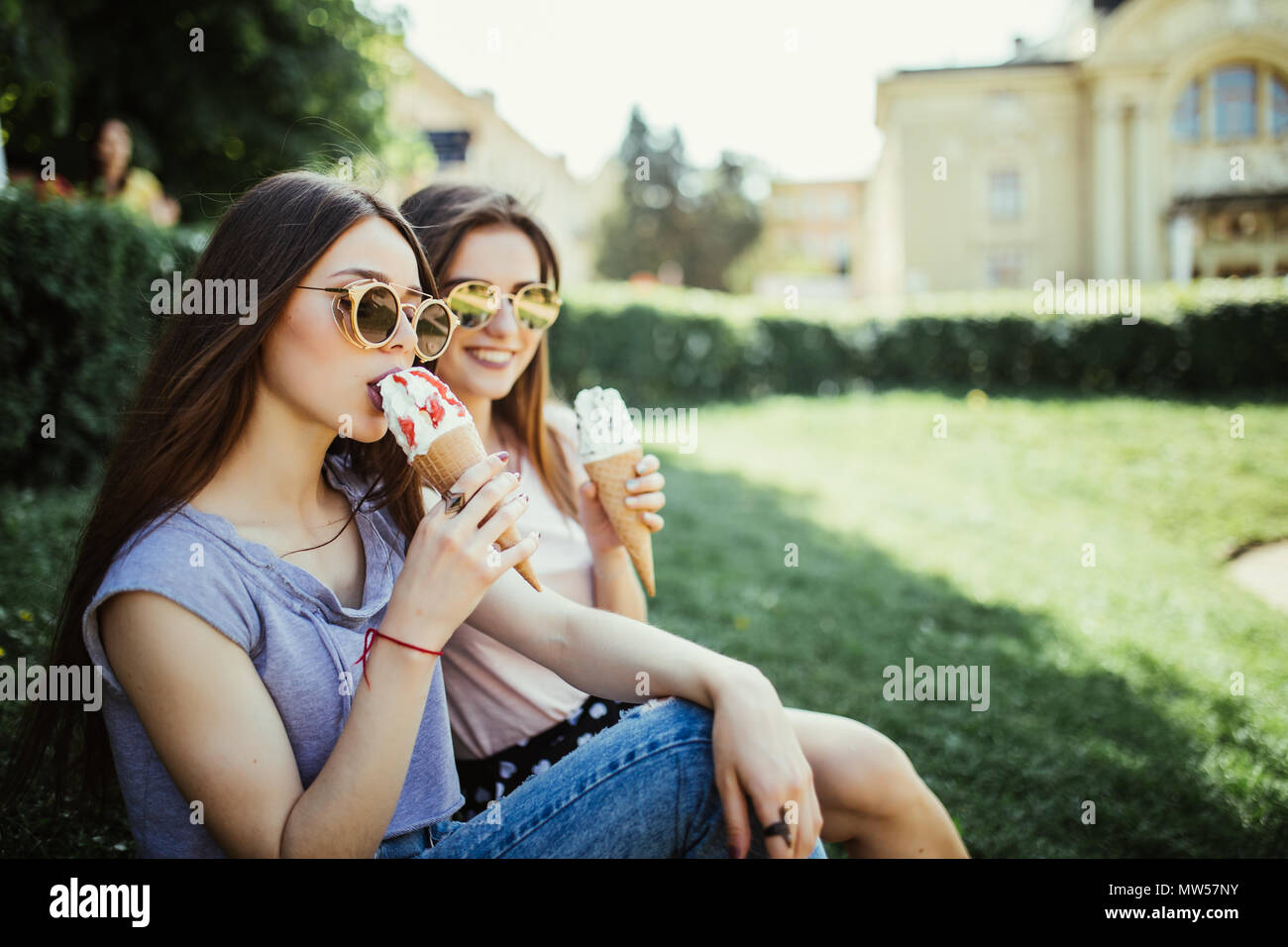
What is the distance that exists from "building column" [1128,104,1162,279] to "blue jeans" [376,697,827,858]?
34.2 m

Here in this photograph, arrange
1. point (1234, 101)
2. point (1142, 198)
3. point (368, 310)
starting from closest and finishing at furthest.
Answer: point (368, 310)
point (1234, 101)
point (1142, 198)

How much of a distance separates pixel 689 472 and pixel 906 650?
4669 mm

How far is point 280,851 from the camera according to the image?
60.0 inches

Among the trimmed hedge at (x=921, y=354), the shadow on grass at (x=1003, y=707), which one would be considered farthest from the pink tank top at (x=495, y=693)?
the trimmed hedge at (x=921, y=354)

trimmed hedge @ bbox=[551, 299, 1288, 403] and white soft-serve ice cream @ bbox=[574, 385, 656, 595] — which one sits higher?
trimmed hedge @ bbox=[551, 299, 1288, 403]

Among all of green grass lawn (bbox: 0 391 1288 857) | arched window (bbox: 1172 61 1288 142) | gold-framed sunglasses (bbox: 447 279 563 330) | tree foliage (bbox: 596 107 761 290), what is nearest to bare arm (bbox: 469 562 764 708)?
gold-framed sunglasses (bbox: 447 279 563 330)

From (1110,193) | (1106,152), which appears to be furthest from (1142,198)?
(1106,152)

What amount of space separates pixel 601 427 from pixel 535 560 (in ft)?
1.50

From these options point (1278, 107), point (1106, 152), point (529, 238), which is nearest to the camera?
point (529, 238)

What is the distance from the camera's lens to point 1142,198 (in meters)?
29.7

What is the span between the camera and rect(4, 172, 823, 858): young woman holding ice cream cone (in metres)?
Answer: 1.50

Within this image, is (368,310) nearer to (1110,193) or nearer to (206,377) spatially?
(206,377)

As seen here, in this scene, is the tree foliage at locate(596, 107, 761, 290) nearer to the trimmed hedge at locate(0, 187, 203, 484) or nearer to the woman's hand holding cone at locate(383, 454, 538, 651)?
the trimmed hedge at locate(0, 187, 203, 484)
